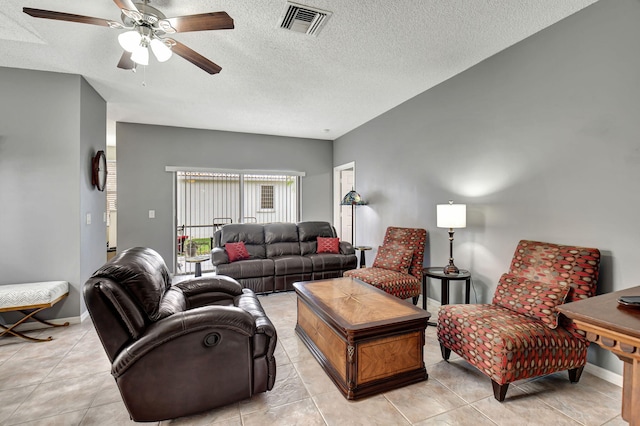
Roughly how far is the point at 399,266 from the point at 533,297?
5.14 ft

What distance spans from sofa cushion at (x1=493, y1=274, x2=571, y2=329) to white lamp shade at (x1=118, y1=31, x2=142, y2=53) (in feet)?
10.8

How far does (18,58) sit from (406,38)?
3.75 meters

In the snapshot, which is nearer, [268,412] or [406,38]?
[268,412]

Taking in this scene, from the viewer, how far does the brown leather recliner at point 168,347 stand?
155 centimetres

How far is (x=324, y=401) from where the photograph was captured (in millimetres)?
1896

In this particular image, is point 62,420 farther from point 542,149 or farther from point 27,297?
point 542,149

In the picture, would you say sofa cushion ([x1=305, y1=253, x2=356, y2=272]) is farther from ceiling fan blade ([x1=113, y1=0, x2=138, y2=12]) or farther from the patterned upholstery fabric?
ceiling fan blade ([x1=113, y1=0, x2=138, y2=12])

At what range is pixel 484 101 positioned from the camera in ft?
9.83

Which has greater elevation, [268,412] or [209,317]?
[209,317]

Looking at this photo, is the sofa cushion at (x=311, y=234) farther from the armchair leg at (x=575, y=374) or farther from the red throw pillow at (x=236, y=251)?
the armchair leg at (x=575, y=374)

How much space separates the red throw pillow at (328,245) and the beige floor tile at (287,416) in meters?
3.05

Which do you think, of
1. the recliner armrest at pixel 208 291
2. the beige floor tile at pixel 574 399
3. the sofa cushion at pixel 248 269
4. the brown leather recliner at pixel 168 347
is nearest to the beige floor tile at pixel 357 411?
the brown leather recliner at pixel 168 347

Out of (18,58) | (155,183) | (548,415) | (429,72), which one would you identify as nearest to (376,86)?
(429,72)

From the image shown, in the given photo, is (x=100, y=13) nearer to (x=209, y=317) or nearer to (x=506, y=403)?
(x=209, y=317)
